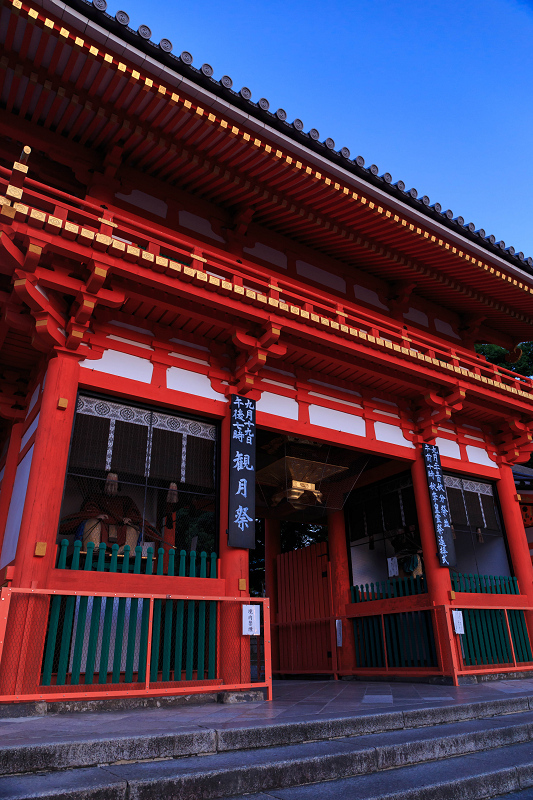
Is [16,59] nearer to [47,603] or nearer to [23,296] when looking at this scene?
[23,296]

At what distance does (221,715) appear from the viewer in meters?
4.64

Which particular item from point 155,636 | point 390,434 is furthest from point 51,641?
point 390,434

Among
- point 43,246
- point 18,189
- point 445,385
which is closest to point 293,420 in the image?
point 445,385

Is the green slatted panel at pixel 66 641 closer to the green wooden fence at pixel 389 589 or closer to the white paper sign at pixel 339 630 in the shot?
the green wooden fence at pixel 389 589

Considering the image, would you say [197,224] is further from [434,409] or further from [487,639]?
[487,639]

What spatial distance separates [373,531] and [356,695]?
4220mm

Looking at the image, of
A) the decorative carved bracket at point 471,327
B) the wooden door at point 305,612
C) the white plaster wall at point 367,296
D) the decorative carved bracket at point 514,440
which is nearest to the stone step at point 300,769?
the wooden door at point 305,612

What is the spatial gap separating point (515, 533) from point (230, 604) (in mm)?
6464

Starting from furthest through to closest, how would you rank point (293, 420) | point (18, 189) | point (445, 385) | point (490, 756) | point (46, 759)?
point (445, 385) < point (293, 420) < point (18, 189) < point (490, 756) < point (46, 759)

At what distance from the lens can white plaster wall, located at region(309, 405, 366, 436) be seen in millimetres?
8539

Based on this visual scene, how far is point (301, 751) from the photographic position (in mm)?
3541

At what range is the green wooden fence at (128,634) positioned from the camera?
519 cm

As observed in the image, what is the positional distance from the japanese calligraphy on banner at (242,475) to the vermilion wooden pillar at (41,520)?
2.12 meters

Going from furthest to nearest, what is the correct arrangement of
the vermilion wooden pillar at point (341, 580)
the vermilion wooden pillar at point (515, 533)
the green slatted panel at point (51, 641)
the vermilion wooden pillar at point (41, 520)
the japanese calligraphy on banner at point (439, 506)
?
1. the vermilion wooden pillar at point (341, 580)
2. the vermilion wooden pillar at point (515, 533)
3. the japanese calligraphy on banner at point (439, 506)
4. the green slatted panel at point (51, 641)
5. the vermilion wooden pillar at point (41, 520)
